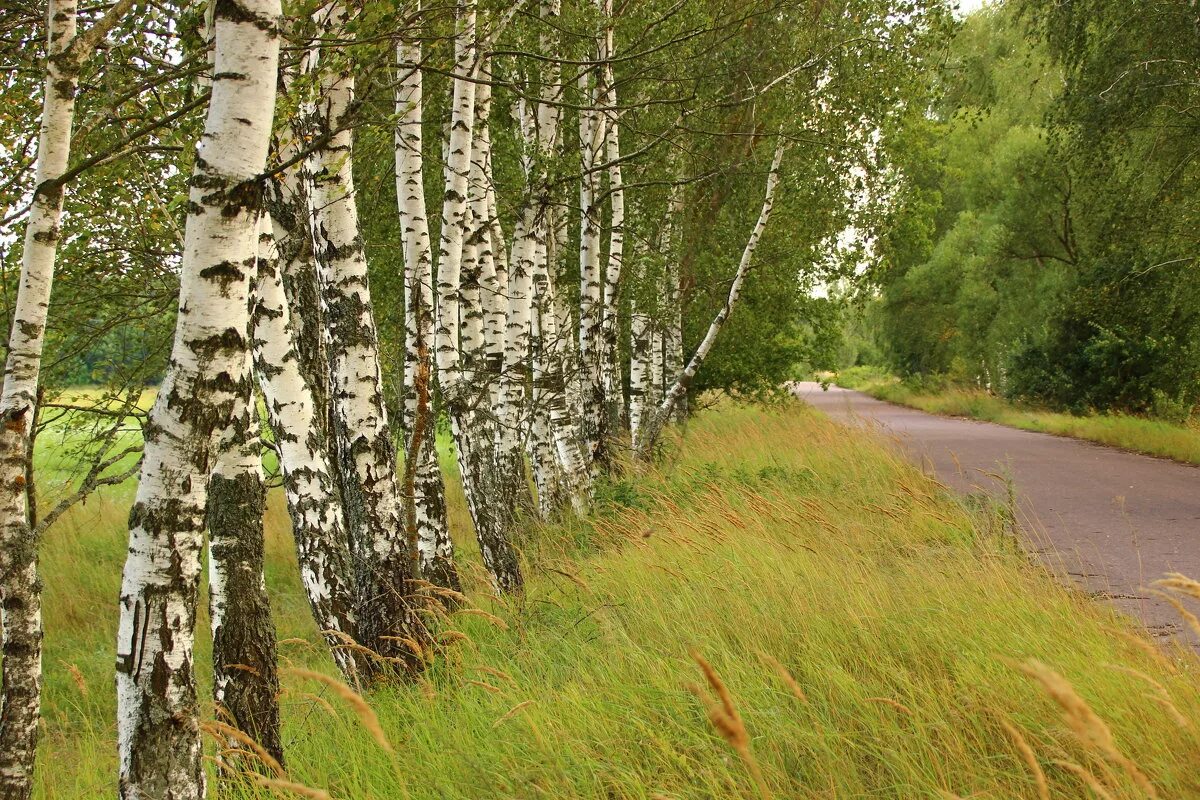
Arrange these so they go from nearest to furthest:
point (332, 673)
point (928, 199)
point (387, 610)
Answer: point (387, 610) < point (332, 673) < point (928, 199)

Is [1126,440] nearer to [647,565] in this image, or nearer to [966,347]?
[647,565]

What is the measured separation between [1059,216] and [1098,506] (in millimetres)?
18641

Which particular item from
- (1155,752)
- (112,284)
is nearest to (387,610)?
(1155,752)

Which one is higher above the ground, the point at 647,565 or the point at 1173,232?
→ the point at 1173,232

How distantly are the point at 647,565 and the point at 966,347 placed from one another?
2847cm

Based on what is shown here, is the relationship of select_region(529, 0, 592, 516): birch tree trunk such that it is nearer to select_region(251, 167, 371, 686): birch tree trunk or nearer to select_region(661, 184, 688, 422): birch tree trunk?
select_region(661, 184, 688, 422): birch tree trunk

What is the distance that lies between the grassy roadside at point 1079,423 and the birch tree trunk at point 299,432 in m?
12.6

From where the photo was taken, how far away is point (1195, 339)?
16.4m

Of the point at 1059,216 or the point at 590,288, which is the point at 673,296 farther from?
the point at 1059,216

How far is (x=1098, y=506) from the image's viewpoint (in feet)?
29.1

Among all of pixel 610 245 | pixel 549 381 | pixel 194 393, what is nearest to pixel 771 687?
pixel 194 393

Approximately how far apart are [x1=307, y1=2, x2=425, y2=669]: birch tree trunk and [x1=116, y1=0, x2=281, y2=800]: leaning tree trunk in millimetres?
2253

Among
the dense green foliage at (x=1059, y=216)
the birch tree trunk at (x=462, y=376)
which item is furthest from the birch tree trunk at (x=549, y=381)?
the dense green foliage at (x=1059, y=216)

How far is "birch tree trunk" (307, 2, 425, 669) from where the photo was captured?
508 centimetres
